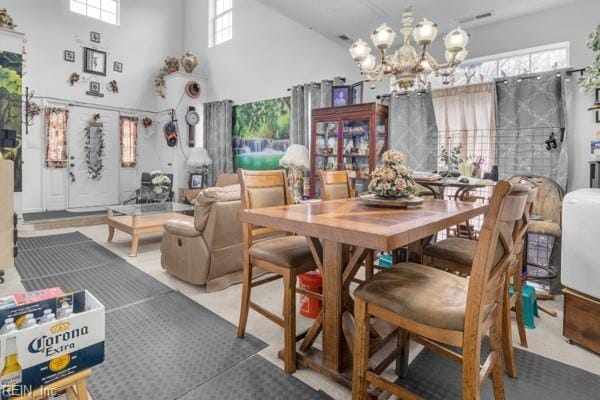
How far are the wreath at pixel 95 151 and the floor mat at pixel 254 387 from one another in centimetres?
653

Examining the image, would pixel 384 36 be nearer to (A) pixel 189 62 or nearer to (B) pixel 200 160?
(B) pixel 200 160

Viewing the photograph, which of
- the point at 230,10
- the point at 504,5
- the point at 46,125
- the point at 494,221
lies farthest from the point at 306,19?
the point at 46,125

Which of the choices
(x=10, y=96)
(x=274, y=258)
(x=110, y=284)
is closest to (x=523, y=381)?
(x=274, y=258)

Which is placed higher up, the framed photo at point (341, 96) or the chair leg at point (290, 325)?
the framed photo at point (341, 96)

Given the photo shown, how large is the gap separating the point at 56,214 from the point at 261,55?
4660mm

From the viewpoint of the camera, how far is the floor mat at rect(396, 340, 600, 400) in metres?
1.65

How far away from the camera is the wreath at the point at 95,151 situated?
680 cm

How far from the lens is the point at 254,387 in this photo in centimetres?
169

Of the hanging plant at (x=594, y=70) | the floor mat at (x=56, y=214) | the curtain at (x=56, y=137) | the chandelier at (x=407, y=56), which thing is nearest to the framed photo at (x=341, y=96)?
the chandelier at (x=407, y=56)

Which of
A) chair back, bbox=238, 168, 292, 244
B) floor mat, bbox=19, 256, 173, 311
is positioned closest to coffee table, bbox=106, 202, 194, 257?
floor mat, bbox=19, 256, 173, 311

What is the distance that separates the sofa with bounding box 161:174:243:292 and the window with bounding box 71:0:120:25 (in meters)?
6.10

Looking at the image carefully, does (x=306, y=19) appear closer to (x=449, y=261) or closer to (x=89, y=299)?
(x=449, y=261)

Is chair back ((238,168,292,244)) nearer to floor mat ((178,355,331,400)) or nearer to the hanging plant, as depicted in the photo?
floor mat ((178,355,331,400))

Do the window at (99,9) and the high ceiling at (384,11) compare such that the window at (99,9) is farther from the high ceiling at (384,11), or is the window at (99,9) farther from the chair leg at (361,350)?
the chair leg at (361,350)
